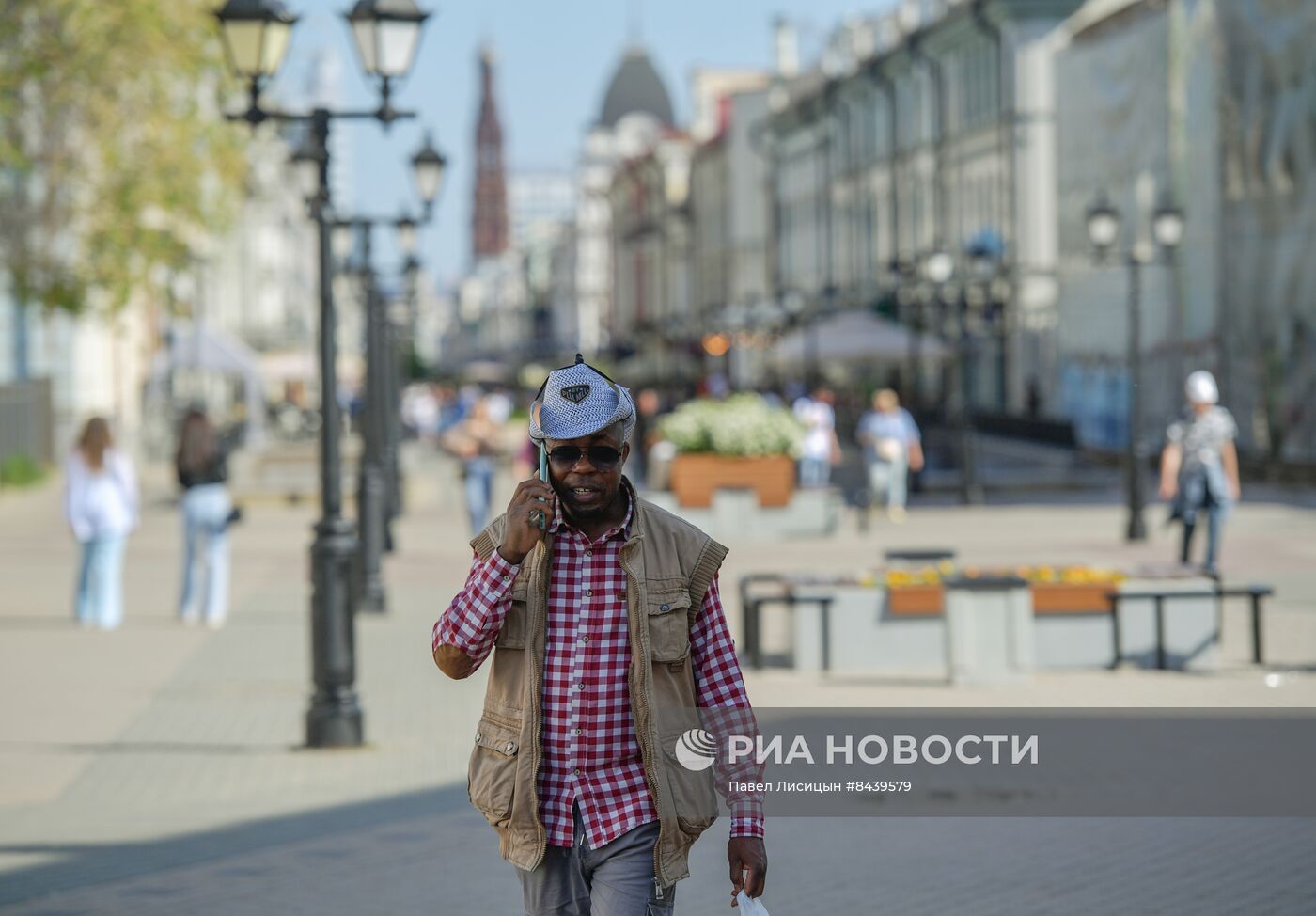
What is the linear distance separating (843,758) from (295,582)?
16.1 m

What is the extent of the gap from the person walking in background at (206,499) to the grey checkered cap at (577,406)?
12276mm

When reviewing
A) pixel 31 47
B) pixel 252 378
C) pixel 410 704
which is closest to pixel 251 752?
pixel 410 704

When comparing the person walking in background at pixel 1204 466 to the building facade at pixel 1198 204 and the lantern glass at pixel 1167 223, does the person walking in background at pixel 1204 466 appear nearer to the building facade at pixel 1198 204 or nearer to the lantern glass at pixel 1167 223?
the lantern glass at pixel 1167 223

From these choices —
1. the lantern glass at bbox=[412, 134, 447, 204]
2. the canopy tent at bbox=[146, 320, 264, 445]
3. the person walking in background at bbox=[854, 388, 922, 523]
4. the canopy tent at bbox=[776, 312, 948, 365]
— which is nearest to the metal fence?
the canopy tent at bbox=[146, 320, 264, 445]

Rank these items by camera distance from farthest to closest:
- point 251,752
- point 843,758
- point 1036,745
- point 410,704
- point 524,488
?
point 410,704
point 251,752
point 1036,745
point 843,758
point 524,488

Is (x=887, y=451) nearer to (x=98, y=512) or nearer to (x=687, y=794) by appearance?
(x=98, y=512)

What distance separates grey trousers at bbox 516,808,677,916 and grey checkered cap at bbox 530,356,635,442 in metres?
0.76

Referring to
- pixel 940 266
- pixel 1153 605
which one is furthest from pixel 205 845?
pixel 940 266

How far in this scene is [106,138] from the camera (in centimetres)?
2741

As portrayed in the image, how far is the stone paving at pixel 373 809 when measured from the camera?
24.0 feet

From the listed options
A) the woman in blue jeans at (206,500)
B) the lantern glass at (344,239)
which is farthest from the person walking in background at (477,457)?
the woman in blue jeans at (206,500)

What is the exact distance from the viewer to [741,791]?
433 cm

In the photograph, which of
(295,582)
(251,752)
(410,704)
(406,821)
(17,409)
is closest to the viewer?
(406,821)

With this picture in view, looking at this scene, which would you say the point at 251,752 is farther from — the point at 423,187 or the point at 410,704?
the point at 423,187
